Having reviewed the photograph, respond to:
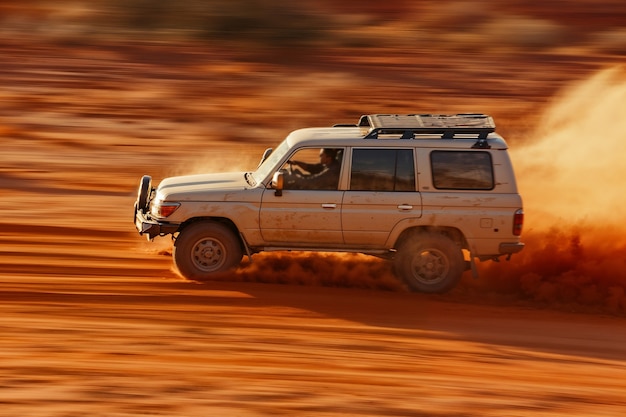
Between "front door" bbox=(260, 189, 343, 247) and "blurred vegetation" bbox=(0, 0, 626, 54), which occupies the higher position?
"blurred vegetation" bbox=(0, 0, 626, 54)

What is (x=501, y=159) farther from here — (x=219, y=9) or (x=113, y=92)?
A: (x=219, y=9)

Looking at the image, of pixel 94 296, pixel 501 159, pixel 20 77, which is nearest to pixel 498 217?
pixel 501 159

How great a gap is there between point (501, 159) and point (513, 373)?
9.61ft

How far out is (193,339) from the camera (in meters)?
9.05

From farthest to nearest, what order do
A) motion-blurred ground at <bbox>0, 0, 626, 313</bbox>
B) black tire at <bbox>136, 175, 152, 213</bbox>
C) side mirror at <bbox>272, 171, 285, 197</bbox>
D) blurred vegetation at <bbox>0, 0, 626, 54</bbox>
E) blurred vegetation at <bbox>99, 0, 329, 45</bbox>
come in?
1. blurred vegetation at <bbox>0, 0, 626, 54</bbox>
2. blurred vegetation at <bbox>99, 0, 329, 45</bbox>
3. motion-blurred ground at <bbox>0, 0, 626, 313</bbox>
4. black tire at <bbox>136, 175, 152, 213</bbox>
5. side mirror at <bbox>272, 171, 285, 197</bbox>

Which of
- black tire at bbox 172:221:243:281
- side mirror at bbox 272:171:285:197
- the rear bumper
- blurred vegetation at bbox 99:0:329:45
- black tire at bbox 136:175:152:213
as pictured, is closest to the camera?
side mirror at bbox 272:171:285:197

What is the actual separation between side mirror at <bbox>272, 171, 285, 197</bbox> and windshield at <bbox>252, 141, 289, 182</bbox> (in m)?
0.22

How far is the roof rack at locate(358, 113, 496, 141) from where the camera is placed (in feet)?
35.1

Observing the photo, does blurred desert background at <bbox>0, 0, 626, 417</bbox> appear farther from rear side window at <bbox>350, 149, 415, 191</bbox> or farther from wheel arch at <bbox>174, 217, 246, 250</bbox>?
rear side window at <bbox>350, 149, 415, 191</bbox>

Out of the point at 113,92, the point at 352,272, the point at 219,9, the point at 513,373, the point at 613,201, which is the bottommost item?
the point at 513,373

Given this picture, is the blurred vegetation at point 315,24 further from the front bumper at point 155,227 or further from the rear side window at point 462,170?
the rear side window at point 462,170

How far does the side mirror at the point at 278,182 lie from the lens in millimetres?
10562

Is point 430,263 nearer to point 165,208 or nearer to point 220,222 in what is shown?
point 220,222

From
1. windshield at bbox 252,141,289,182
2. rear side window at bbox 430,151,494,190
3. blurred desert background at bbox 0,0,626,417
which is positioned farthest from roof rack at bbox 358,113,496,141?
blurred desert background at bbox 0,0,626,417
